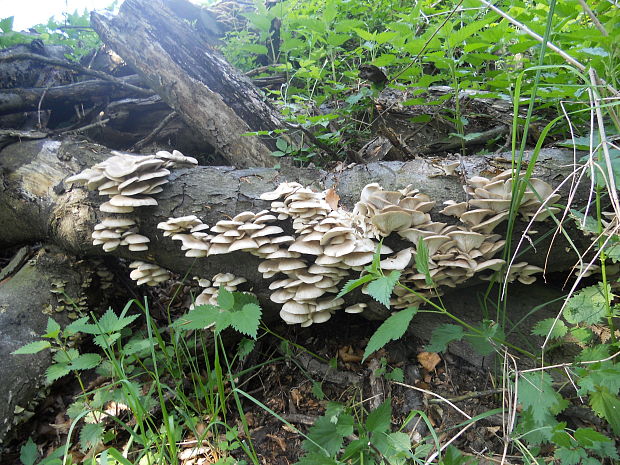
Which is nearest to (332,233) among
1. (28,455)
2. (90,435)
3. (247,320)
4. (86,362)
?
(247,320)

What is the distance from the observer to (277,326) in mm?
3746

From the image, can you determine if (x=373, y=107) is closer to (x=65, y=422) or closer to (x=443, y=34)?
(x=443, y=34)

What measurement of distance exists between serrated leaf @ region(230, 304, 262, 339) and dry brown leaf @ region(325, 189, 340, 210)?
0.98 metres

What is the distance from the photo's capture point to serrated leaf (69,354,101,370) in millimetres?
2647

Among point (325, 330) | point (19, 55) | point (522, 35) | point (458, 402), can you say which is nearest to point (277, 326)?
point (325, 330)

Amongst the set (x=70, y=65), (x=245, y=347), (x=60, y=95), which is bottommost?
(x=245, y=347)

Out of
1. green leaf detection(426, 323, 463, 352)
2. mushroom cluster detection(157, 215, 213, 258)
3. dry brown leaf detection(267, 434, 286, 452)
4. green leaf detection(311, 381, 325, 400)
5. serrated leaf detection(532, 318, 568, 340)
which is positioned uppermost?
mushroom cluster detection(157, 215, 213, 258)

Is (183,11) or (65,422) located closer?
(65,422)

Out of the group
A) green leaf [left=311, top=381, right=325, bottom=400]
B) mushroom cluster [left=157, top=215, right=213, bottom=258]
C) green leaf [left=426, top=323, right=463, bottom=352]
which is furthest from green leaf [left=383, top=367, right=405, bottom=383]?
mushroom cluster [left=157, top=215, right=213, bottom=258]

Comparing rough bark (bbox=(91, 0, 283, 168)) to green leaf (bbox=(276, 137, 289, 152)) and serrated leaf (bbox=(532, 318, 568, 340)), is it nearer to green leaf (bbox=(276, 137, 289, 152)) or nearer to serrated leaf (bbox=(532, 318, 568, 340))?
green leaf (bbox=(276, 137, 289, 152))

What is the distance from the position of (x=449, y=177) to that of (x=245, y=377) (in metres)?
2.60

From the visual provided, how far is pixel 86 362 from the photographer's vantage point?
268cm

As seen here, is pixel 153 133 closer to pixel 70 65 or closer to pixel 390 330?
pixel 70 65

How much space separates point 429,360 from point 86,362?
2.72 metres
